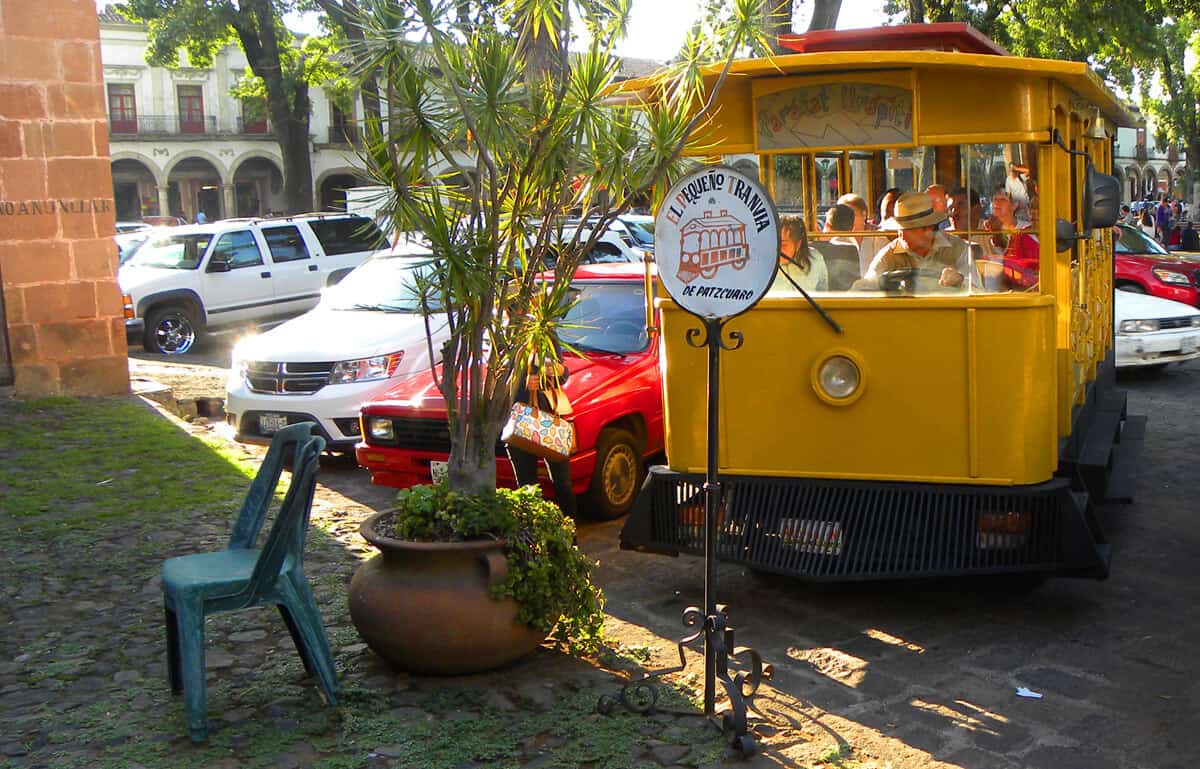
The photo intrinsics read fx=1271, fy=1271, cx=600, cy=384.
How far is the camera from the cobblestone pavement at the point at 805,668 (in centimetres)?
465

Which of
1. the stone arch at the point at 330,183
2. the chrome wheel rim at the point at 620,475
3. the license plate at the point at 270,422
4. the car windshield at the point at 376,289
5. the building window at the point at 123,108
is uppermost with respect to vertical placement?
the building window at the point at 123,108

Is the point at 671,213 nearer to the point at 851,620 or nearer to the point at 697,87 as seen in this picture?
the point at 697,87

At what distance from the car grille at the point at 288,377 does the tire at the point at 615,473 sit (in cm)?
281

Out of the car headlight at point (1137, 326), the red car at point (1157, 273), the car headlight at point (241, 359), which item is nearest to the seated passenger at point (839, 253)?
the car headlight at point (241, 359)

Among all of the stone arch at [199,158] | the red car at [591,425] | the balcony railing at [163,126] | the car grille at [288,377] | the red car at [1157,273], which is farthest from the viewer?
the stone arch at [199,158]

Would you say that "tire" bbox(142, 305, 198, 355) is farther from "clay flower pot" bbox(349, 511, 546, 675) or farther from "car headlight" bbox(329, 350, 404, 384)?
"clay flower pot" bbox(349, 511, 546, 675)

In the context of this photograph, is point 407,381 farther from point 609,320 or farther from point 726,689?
point 726,689

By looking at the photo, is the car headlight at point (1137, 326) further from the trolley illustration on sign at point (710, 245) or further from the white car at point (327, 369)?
the trolley illustration on sign at point (710, 245)

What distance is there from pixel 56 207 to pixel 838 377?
9.34 m

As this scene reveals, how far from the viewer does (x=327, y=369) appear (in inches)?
391

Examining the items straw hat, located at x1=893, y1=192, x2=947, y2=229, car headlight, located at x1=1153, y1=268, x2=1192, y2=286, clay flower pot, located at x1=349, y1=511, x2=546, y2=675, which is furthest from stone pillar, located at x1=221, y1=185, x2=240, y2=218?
clay flower pot, located at x1=349, y1=511, x2=546, y2=675

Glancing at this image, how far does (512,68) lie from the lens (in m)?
5.03

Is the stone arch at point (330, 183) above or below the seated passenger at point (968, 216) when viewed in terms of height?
above

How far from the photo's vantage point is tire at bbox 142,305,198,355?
18.3 metres
